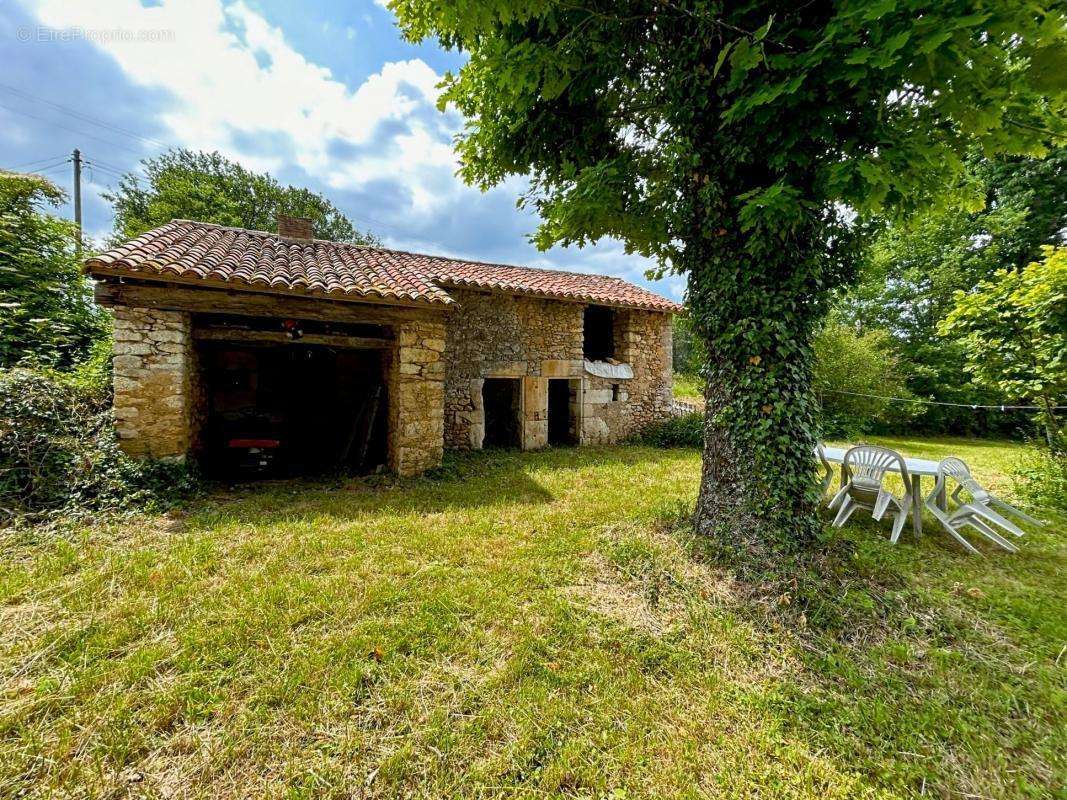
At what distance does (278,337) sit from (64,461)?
272 centimetres

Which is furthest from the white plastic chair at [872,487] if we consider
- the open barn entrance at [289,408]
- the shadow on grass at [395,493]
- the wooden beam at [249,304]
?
the open barn entrance at [289,408]

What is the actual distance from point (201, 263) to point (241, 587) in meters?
4.64

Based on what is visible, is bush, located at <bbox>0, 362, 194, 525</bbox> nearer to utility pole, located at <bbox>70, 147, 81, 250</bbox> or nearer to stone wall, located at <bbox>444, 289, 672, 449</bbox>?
stone wall, located at <bbox>444, 289, 672, 449</bbox>

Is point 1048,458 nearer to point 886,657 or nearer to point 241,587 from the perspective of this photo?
point 886,657

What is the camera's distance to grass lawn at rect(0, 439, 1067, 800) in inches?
72.7

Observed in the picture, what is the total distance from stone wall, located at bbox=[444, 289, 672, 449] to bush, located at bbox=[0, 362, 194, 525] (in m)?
4.62

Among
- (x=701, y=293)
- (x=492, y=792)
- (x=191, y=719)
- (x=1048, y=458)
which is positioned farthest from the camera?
(x=1048, y=458)

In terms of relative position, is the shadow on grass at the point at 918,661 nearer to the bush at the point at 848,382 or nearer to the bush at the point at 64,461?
the bush at the point at 64,461

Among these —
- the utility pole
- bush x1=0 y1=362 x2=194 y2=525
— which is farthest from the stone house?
the utility pole

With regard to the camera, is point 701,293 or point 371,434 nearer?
point 701,293

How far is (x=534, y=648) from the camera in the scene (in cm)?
262

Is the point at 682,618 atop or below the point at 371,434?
below

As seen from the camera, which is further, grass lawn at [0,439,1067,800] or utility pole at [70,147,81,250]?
utility pole at [70,147,81,250]

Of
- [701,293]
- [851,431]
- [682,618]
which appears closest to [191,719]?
[682,618]
